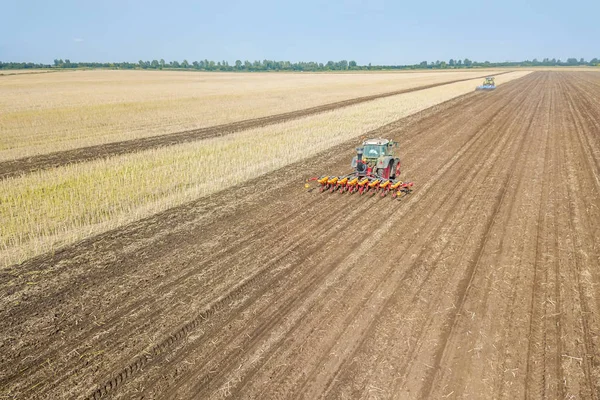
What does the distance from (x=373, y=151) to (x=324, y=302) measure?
23.3 ft

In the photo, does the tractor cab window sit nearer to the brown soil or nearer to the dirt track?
the dirt track

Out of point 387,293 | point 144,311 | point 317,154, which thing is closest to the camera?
point 144,311

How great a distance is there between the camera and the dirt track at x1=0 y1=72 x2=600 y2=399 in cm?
474

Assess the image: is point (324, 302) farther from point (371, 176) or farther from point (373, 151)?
point (373, 151)

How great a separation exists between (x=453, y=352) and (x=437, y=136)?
17122 millimetres

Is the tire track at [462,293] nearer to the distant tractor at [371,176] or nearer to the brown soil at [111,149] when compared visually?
the distant tractor at [371,176]

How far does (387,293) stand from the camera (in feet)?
21.3

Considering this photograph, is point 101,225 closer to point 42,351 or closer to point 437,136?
point 42,351

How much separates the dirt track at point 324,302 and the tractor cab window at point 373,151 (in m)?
1.83

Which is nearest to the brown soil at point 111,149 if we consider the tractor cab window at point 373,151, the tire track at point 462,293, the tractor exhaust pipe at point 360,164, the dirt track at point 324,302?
the dirt track at point 324,302

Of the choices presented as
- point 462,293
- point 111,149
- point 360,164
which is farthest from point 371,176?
point 111,149

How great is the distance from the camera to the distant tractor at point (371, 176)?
11539 millimetres

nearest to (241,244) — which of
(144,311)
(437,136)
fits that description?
(144,311)

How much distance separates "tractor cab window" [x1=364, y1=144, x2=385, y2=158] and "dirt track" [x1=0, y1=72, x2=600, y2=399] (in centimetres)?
183
